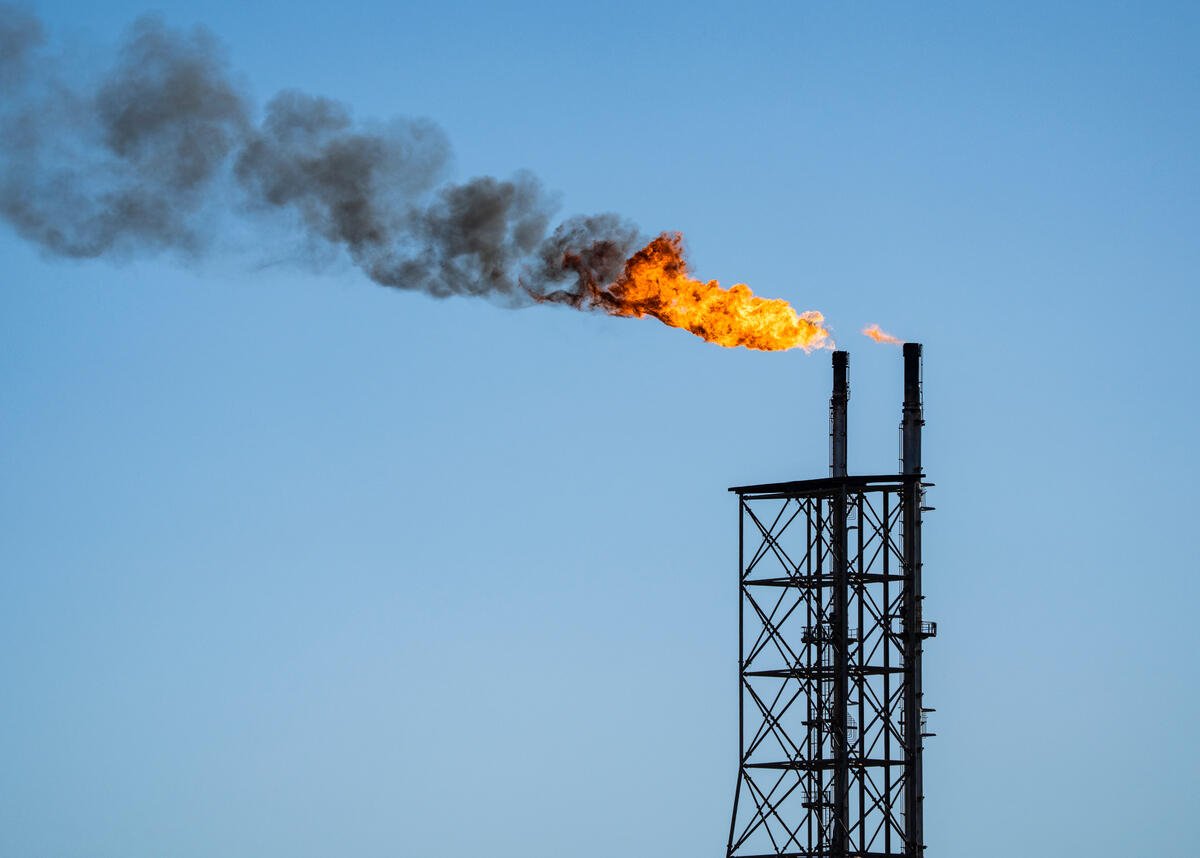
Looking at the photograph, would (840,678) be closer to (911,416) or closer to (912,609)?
(912,609)

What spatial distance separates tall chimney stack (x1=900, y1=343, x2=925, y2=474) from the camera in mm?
69188

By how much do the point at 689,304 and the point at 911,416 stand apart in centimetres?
708

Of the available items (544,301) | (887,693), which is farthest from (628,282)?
(887,693)

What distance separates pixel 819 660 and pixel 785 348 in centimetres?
911

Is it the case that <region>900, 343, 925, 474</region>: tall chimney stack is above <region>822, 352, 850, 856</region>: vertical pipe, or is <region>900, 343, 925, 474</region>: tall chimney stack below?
above

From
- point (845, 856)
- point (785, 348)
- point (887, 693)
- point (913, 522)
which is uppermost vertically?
point (785, 348)

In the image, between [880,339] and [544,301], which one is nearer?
[544,301]

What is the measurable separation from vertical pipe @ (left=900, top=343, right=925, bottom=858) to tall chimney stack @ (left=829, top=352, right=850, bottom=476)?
1.69 m

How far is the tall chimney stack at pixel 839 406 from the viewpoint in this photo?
230 ft

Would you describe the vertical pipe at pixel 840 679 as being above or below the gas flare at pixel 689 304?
below

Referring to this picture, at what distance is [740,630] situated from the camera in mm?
69250

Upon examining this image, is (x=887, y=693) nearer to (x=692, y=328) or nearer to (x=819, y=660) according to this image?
(x=819, y=660)

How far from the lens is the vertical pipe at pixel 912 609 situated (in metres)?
67.3

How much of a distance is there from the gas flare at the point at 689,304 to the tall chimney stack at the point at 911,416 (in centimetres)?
254
